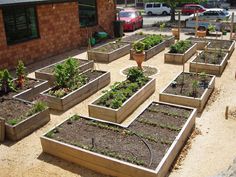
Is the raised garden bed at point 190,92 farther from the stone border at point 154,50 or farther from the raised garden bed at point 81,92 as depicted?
the stone border at point 154,50

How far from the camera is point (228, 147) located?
8023mm

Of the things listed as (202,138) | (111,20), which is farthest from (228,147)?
(111,20)

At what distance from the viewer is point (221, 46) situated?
1658cm

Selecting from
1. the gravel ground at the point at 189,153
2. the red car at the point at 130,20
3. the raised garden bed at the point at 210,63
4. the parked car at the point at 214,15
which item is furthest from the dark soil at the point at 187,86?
the parked car at the point at 214,15

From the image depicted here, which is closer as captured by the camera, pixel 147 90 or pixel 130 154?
pixel 130 154

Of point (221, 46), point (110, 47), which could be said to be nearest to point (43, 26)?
point (110, 47)

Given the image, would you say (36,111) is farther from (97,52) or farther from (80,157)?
(97,52)

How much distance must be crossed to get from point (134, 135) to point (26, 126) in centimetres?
332

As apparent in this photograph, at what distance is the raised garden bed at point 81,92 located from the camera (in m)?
10.5

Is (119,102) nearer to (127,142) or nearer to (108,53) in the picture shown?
(127,142)

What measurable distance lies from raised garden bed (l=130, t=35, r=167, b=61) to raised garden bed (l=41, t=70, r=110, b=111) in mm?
3832

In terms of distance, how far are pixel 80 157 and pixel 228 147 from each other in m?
3.94

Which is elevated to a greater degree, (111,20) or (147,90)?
(111,20)

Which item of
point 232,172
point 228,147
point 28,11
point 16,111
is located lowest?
point 228,147
